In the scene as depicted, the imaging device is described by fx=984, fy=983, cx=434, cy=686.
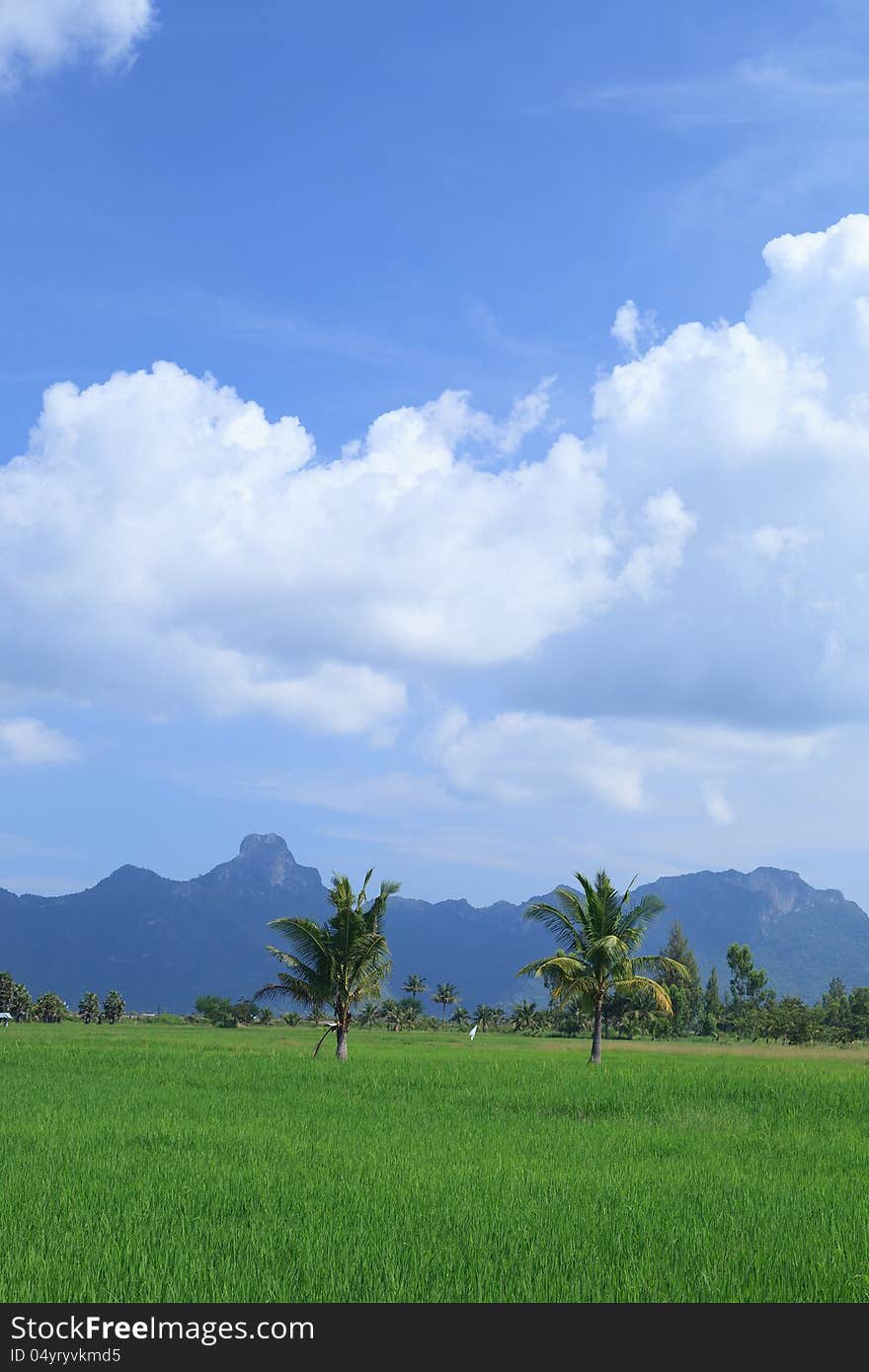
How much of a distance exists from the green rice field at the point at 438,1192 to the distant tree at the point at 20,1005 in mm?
91049

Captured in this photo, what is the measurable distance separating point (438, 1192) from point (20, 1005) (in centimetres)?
10627

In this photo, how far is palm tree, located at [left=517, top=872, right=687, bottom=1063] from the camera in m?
34.8

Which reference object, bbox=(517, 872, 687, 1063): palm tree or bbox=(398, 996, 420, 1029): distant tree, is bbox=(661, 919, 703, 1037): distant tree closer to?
bbox=(398, 996, 420, 1029): distant tree

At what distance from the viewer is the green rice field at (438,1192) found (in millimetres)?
8484

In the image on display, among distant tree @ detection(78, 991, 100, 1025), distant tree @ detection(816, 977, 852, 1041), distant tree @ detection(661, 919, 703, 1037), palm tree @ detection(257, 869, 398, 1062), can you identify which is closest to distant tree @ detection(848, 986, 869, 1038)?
distant tree @ detection(816, 977, 852, 1041)

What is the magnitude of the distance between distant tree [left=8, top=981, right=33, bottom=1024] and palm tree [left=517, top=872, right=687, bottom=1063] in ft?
283

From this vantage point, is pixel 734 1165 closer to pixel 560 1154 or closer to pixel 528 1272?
pixel 560 1154

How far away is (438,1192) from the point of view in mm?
11945

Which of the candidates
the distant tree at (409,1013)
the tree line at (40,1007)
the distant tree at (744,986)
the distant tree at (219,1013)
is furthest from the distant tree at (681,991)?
the tree line at (40,1007)

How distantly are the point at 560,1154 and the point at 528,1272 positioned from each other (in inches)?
268

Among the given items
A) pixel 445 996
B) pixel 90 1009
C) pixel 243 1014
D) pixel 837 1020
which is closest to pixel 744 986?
pixel 837 1020
